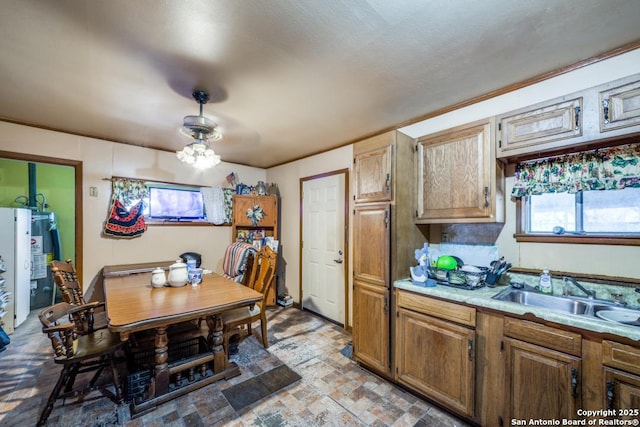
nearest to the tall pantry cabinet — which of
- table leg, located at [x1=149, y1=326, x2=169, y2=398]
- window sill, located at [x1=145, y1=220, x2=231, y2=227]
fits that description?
table leg, located at [x1=149, y1=326, x2=169, y2=398]

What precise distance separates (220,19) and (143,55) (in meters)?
0.67

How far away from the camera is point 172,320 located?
5.47ft

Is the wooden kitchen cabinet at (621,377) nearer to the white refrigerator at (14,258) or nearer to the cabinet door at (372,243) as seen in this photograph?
the cabinet door at (372,243)

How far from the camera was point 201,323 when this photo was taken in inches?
105

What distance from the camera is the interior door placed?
135 inches

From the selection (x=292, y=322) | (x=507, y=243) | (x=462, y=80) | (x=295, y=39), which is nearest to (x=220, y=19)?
(x=295, y=39)

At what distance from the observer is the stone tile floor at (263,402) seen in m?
1.73

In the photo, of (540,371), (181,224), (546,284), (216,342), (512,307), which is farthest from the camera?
(181,224)

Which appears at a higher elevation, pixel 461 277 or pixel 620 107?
pixel 620 107

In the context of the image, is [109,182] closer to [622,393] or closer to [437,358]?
[437,358]

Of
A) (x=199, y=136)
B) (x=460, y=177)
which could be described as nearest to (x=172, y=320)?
(x=199, y=136)

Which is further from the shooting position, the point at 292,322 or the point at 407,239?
the point at 292,322

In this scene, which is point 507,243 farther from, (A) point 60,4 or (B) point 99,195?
(B) point 99,195

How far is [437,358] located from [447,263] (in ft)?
2.35
